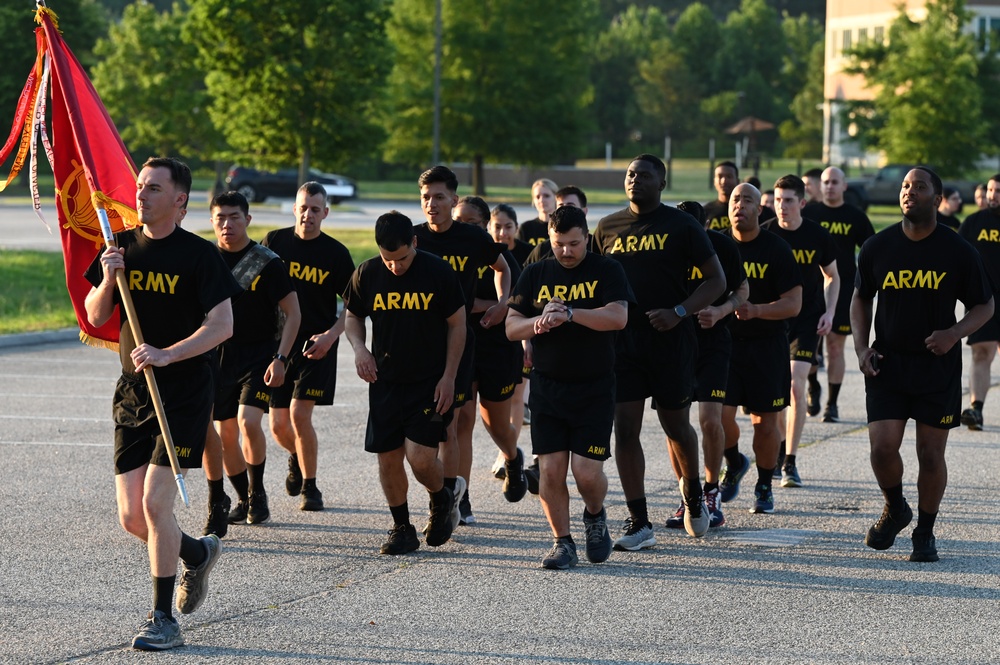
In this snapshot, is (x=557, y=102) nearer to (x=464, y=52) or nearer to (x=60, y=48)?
(x=464, y=52)

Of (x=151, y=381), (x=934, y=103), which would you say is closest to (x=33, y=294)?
(x=151, y=381)

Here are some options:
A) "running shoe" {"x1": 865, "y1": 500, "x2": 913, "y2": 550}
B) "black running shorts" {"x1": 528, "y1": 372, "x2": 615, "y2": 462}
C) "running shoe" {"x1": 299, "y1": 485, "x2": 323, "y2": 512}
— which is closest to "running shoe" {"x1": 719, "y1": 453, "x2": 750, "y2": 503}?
"running shoe" {"x1": 865, "y1": 500, "x2": 913, "y2": 550}

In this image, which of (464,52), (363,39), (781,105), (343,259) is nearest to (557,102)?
(464,52)

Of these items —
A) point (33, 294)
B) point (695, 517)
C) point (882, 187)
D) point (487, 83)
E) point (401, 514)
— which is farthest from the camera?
point (487, 83)

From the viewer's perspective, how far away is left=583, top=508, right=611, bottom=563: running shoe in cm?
771

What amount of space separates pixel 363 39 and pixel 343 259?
25207 mm

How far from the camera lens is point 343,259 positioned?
905 cm

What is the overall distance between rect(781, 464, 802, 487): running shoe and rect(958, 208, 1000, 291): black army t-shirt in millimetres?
4285

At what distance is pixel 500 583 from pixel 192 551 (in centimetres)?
165

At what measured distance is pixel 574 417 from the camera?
7.67 metres

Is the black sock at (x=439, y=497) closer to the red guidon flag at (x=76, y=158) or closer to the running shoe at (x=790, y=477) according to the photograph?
the red guidon flag at (x=76, y=158)

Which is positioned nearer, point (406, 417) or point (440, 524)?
point (406, 417)

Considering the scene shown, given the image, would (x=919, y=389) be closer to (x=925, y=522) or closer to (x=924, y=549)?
(x=925, y=522)

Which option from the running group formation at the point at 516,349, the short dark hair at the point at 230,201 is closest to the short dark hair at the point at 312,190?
the running group formation at the point at 516,349
